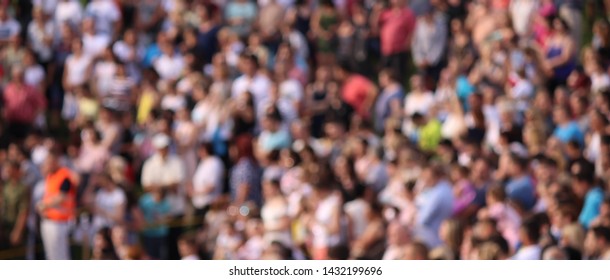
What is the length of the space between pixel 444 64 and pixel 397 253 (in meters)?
4.60

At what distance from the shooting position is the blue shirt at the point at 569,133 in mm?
17219

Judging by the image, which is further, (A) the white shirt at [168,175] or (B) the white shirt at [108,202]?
(A) the white shirt at [168,175]

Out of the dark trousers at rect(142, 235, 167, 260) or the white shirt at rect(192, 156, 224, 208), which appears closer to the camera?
the dark trousers at rect(142, 235, 167, 260)

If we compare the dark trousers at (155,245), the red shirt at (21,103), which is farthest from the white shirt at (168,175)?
the red shirt at (21,103)

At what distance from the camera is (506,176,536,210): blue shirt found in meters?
16.0

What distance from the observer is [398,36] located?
20203 mm

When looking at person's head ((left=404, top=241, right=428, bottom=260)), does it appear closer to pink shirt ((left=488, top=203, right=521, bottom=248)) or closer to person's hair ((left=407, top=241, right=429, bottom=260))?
person's hair ((left=407, top=241, right=429, bottom=260))

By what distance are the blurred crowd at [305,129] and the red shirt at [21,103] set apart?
0.06 feet

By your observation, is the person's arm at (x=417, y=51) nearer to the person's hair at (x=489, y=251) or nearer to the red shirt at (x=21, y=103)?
the red shirt at (x=21, y=103)

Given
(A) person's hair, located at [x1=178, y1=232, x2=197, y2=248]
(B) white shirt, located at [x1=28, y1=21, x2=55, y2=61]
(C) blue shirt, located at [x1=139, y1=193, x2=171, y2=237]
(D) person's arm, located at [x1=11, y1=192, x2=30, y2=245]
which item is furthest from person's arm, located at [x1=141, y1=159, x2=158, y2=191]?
(B) white shirt, located at [x1=28, y1=21, x2=55, y2=61]

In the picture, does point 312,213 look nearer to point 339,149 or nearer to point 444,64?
point 339,149

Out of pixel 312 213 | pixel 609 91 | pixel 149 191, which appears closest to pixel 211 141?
pixel 149 191

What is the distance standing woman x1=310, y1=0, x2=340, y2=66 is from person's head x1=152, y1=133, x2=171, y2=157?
7.13 feet

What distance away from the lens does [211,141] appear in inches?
731
